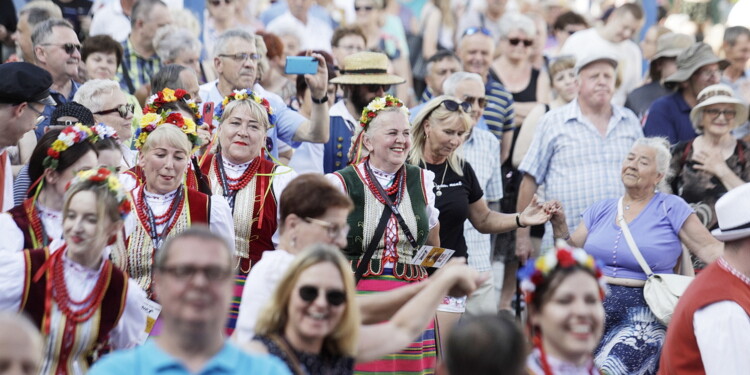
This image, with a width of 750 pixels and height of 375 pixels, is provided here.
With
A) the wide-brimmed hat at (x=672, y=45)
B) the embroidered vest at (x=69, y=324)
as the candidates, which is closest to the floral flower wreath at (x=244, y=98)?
the embroidered vest at (x=69, y=324)

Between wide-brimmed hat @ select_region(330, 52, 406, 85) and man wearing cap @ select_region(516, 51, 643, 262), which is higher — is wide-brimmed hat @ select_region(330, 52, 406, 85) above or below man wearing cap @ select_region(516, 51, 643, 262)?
above

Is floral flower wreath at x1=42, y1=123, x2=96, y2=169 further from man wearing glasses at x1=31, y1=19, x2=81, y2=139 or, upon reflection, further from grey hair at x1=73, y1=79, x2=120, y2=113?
man wearing glasses at x1=31, y1=19, x2=81, y2=139

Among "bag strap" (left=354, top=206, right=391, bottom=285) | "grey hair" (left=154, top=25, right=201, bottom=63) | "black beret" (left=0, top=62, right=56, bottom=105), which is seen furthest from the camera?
"grey hair" (left=154, top=25, right=201, bottom=63)

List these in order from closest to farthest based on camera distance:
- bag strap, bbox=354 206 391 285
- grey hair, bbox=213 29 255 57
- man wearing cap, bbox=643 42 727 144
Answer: bag strap, bbox=354 206 391 285, grey hair, bbox=213 29 255 57, man wearing cap, bbox=643 42 727 144

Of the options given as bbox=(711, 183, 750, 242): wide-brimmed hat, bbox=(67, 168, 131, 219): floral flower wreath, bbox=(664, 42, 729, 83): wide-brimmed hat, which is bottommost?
bbox=(711, 183, 750, 242): wide-brimmed hat

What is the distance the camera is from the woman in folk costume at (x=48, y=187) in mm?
5281

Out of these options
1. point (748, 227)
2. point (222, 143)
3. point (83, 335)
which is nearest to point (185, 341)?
point (83, 335)

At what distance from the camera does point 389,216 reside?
652 cm

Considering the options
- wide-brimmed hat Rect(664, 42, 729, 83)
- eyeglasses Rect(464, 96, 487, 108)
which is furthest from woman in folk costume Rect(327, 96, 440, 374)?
wide-brimmed hat Rect(664, 42, 729, 83)

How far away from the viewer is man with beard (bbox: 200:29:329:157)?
788 cm

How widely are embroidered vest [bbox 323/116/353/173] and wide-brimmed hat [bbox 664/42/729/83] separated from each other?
10.1ft

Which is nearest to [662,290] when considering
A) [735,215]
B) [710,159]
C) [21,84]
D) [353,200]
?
[735,215]

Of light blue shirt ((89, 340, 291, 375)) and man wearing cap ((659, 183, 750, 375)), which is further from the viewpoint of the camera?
man wearing cap ((659, 183, 750, 375))

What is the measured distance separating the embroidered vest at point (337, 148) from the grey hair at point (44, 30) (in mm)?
2114
